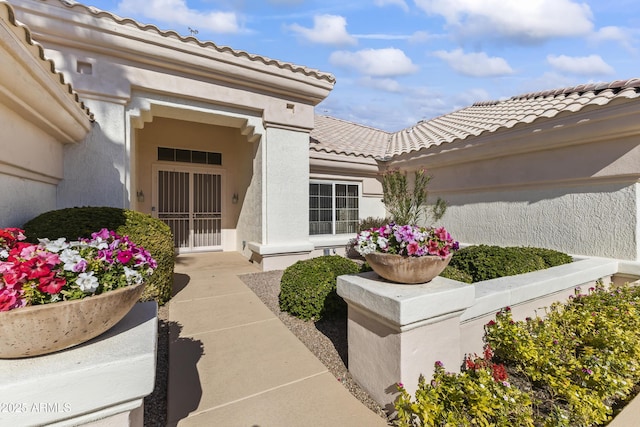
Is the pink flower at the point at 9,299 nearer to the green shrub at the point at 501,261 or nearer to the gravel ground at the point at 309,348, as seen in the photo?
the gravel ground at the point at 309,348

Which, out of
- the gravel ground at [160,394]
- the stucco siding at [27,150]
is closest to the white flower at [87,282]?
the gravel ground at [160,394]

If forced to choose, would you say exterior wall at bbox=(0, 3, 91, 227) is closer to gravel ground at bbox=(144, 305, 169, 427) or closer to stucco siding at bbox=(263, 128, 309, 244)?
gravel ground at bbox=(144, 305, 169, 427)

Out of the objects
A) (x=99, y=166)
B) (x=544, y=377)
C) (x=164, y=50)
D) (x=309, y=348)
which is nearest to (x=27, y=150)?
(x=99, y=166)

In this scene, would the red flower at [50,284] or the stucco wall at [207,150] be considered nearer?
the red flower at [50,284]

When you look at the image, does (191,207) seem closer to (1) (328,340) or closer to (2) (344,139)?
(2) (344,139)

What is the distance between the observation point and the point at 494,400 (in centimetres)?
238

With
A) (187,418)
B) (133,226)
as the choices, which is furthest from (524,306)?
(133,226)

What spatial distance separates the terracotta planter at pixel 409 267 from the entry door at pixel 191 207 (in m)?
8.69

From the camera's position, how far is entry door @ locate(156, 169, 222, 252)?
9672 mm

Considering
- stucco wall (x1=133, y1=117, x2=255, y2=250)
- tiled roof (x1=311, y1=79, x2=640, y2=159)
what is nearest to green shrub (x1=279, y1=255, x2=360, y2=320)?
stucco wall (x1=133, y1=117, x2=255, y2=250)

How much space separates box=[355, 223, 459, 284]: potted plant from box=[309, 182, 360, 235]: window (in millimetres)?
6533

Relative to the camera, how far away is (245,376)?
3.16 metres

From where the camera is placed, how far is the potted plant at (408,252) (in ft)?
9.35

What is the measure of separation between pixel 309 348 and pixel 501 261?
3878mm
